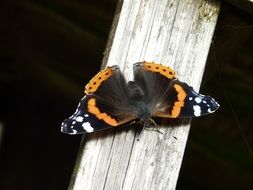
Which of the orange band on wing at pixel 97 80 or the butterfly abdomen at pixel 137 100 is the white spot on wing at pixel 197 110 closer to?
the butterfly abdomen at pixel 137 100

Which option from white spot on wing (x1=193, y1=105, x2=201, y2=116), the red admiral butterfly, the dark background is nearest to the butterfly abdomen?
the red admiral butterfly

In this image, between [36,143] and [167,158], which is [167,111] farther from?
[36,143]

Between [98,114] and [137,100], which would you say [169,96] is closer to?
[137,100]

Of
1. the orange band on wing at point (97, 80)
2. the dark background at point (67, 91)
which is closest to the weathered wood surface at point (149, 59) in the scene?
the orange band on wing at point (97, 80)

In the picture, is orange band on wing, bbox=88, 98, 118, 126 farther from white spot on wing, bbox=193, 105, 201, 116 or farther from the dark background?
the dark background

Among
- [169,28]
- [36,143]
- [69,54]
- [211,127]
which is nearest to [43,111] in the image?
[36,143]

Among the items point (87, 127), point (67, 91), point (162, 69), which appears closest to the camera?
point (87, 127)

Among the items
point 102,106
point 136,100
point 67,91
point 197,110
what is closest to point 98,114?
point 102,106
